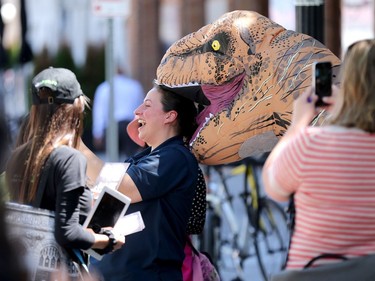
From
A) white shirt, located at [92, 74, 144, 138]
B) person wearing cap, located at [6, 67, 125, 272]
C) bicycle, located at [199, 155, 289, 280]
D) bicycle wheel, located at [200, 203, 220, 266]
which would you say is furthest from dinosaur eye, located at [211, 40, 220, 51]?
white shirt, located at [92, 74, 144, 138]

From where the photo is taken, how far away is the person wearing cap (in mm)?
4508

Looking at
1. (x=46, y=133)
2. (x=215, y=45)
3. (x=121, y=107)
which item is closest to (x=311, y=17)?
(x=215, y=45)

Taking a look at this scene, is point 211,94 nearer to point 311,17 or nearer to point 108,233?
point 108,233

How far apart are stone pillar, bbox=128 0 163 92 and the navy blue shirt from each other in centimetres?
1792

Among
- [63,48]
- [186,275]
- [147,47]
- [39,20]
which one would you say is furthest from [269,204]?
Result: [39,20]

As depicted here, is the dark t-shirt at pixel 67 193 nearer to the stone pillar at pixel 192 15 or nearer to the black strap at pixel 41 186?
the black strap at pixel 41 186

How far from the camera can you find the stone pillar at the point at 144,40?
23.3m

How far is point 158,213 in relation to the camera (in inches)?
194

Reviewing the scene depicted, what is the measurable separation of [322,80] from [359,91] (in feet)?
0.86

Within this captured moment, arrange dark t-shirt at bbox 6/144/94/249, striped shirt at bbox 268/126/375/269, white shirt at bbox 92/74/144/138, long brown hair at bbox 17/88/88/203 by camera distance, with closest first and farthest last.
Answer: striped shirt at bbox 268/126/375/269 → dark t-shirt at bbox 6/144/94/249 → long brown hair at bbox 17/88/88/203 → white shirt at bbox 92/74/144/138

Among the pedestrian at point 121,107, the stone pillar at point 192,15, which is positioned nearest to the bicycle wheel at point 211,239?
the pedestrian at point 121,107

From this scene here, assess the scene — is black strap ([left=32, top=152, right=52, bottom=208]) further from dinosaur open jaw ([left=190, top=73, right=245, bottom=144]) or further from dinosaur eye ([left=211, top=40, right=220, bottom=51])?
dinosaur eye ([left=211, top=40, right=220, bottom=51])

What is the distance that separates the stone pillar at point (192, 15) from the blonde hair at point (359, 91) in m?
15.2

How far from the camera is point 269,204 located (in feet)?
32.0
